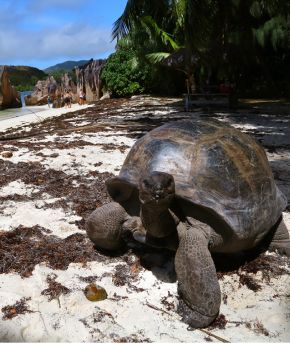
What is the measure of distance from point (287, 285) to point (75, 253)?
1.67 metres

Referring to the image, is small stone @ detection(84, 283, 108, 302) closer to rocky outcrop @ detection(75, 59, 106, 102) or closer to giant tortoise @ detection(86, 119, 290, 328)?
giant tortoise @ detection(86, 119, 290, 328)

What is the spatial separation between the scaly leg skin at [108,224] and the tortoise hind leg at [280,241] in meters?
1.25

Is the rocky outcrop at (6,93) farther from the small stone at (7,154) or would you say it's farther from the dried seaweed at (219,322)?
the dried seaweed at (219,322)

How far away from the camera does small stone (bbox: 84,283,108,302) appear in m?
2.86

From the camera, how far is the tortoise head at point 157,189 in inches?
101

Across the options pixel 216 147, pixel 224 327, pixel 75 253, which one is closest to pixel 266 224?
pixel 216 147

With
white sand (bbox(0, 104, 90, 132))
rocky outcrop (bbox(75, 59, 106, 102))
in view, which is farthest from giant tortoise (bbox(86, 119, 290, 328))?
rocky outcrop (bbox(75, 59, 106, 102))

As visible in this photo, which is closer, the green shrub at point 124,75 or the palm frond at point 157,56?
the palm frond at point 157,56

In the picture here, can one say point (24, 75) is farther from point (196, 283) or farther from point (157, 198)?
point (196, 283)

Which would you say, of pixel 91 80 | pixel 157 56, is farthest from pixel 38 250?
pixel 91 80

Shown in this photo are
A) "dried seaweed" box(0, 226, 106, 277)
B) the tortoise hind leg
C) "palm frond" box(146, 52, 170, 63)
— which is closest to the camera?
"dried seaweed" box(0, 226, 106, 277)

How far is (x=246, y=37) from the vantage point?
17.7 metres

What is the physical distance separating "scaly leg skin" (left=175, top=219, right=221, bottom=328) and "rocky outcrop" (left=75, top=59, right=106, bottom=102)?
79.4ft

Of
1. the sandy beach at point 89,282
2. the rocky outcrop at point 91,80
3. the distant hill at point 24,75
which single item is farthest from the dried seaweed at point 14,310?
the distant hill at point 24,75
